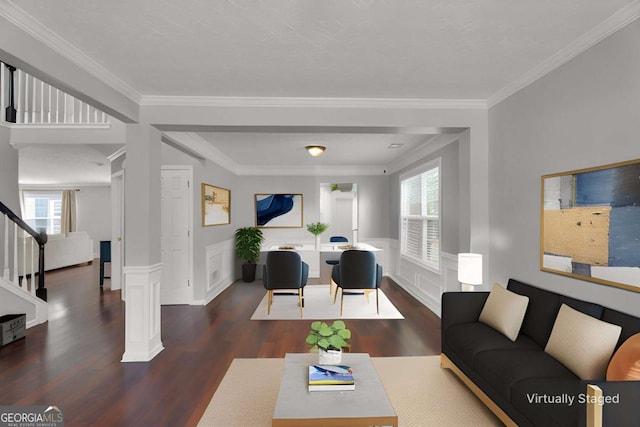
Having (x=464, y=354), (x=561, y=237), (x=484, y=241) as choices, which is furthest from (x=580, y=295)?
(x=484, y=241)

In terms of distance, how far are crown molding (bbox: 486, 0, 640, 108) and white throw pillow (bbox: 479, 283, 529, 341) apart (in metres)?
1.87

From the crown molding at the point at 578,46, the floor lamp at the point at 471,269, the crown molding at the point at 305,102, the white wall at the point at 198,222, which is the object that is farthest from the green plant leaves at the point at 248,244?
the crown molding at the point at 578,46

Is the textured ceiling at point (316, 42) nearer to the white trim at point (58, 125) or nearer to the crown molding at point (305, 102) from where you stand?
the crown molding at point (305, 102)

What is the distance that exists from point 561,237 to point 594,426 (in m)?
1.53

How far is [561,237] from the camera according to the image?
2.54 metres

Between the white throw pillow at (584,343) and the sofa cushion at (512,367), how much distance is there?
0.07 meters

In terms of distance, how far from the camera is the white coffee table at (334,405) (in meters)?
1.68

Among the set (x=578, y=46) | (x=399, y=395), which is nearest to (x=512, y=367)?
(x=399, y=395)

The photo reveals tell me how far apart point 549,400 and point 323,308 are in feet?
11.6

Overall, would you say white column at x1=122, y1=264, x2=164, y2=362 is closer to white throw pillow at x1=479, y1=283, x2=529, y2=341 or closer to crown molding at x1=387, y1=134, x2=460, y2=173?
white throw pillow at x1=479, y1=283, x2=529, y2=341

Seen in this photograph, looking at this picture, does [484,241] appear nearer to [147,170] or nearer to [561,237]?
[561,237]

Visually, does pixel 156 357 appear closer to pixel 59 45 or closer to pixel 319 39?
pixel 59 45

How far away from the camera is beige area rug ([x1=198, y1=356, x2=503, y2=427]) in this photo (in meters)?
2.32

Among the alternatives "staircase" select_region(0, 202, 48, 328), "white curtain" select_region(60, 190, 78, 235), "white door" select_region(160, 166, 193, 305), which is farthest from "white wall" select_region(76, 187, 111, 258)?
"white door" select_region(160, 166, 193, 305)
